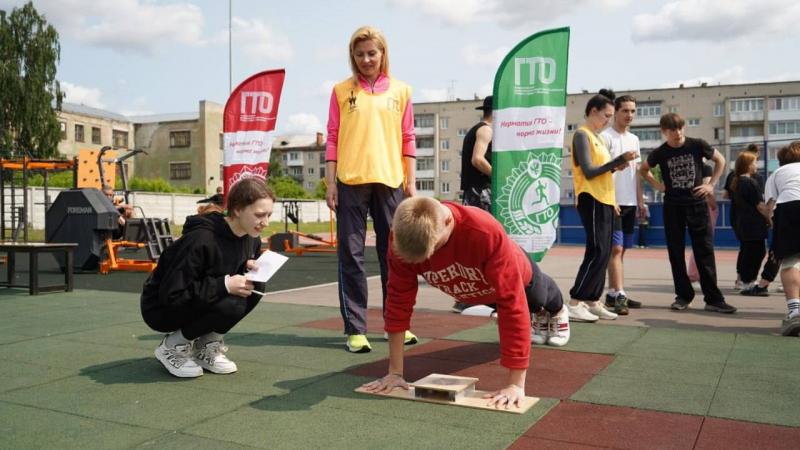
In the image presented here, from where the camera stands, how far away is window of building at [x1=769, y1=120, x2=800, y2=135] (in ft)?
228

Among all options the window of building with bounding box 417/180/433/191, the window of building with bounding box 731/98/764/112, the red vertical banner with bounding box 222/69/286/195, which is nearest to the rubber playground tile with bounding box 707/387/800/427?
the red vertical banner with bounding box 222/69/286/195

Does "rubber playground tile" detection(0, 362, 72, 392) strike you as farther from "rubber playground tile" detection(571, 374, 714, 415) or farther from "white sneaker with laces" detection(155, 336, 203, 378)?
"rubber playground tile" detection(571, 374, 714, 415)

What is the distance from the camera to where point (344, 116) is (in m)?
4.53

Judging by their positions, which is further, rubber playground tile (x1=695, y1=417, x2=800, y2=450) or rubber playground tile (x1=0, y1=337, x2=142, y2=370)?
rubber playground tile (x1=0, y1=337, x2=142, y2=370)

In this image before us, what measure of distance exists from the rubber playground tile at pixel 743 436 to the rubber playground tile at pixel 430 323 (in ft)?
8.07

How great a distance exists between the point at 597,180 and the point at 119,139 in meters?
65.3

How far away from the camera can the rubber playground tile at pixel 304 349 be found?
404 centimetres

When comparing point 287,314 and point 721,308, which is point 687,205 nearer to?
point 721,308

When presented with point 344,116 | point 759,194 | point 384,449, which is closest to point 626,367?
point 384,449

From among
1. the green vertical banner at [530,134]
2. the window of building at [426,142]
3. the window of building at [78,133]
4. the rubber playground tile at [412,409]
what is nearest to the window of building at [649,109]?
the window of building at [426,142]

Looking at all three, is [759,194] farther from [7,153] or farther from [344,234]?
[7,153]

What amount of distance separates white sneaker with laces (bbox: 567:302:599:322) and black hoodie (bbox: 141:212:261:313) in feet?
9.91

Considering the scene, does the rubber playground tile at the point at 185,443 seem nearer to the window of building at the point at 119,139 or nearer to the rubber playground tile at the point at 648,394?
the rubber playground tile at the point at 648,394

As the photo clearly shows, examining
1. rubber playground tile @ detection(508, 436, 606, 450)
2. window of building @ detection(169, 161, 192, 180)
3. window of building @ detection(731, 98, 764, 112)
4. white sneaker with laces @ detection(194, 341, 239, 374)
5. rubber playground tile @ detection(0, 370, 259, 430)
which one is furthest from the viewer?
window of building @ detection(731, 98, 764, 112)
